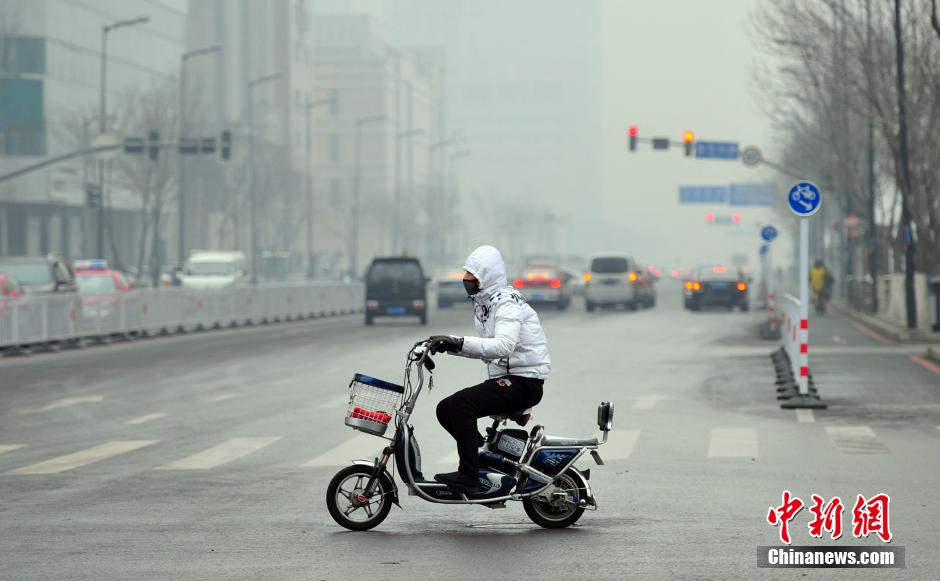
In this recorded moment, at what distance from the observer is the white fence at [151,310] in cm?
3181

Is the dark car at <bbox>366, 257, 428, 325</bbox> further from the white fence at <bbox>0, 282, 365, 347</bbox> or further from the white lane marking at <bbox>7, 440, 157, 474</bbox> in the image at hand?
the white lane marking at <bbox>7, 440, 157, 474</bbox>

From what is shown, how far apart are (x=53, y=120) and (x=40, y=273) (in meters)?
53.2

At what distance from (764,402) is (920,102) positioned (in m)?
25.6

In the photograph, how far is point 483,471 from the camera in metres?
10.1

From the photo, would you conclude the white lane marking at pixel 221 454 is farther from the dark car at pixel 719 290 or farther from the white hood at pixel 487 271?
the dark car at pixel 719 290

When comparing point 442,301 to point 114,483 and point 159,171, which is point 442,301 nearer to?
point 159,171

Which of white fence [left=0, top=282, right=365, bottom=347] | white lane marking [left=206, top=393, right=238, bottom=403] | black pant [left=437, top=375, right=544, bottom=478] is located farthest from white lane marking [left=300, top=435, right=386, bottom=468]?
white fence [left=0, top=282, right=365, bottom=347]

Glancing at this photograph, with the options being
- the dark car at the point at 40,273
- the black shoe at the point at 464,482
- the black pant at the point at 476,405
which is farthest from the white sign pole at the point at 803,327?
the dark car at the point at 40,273

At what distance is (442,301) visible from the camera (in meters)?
62.8

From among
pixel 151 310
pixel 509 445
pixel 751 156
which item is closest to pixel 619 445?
pixel 509 445

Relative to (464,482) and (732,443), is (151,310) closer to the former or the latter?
(732,443)

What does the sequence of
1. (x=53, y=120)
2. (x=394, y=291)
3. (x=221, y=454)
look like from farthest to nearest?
1. (x=53, y=120)
2. (x=394, y=291)
3. (x=221, y=454)

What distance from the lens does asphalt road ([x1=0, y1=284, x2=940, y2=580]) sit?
9133 millimetres

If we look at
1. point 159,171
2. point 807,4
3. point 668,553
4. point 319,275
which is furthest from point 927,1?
point 319,275
